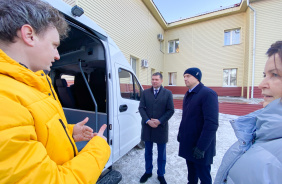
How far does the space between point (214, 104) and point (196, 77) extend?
50 cm

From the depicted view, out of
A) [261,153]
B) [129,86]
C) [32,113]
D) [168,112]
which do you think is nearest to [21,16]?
[32,113]

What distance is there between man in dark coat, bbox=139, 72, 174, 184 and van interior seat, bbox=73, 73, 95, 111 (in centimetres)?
122

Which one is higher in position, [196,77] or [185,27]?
[185,27]

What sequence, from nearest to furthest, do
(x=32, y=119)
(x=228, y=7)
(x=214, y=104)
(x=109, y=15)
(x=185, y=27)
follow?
1. (x=32, y=119)
2. (x=214, y=104)
3. (x=109, y=15)
4. (x=228, y=7)
5. (x=185, y=27)

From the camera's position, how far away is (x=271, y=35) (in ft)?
32.9

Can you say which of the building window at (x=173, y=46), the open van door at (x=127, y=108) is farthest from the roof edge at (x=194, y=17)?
the open van door at (x=127, y=108)

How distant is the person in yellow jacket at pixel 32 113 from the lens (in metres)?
0.50

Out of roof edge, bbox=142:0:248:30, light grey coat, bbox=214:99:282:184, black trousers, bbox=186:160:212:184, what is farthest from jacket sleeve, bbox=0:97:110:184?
roof edge, bbox=142:0:248:30

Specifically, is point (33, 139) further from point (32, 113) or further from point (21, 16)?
point (21, 16)

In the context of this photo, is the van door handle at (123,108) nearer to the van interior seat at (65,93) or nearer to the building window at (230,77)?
the van interior seat at (65,93)

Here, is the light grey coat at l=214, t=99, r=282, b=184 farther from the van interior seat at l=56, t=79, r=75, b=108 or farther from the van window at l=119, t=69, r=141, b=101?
the van interior seat at l=56, t=79, r=75, b=108

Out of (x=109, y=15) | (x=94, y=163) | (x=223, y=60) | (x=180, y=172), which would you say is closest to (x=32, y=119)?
(x=94, y=163)

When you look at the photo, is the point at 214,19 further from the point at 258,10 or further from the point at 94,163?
the point at 94,163

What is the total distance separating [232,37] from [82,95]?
14024mm
